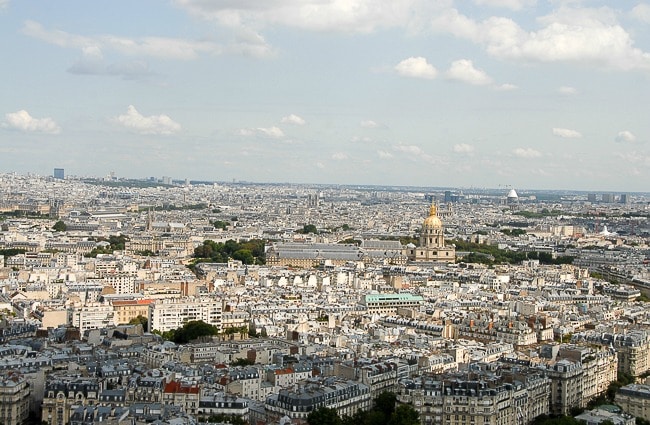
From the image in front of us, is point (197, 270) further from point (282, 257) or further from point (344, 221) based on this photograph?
point (344, 221)

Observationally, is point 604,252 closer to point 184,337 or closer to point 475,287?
point 475,287

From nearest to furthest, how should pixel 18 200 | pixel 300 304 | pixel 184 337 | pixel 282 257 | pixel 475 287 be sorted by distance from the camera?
pixel 184 337 < pixel 300 304 < pixel 475 287 < pixel 282 257 < pixel 18 200

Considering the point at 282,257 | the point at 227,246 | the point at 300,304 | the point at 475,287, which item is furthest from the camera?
the point at 227,246

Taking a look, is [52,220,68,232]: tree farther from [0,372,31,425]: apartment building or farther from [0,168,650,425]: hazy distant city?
[0,372,31,425]: apartment building

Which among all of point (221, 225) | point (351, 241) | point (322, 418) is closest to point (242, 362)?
point (322, 418)

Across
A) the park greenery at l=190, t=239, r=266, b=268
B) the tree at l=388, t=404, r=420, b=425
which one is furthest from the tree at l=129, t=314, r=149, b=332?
the park greenery at l=190, t=239, r=266, b=268

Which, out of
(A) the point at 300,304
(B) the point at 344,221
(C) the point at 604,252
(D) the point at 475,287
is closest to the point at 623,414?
(A) the point at 300,304

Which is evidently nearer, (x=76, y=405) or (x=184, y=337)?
(x=76, y=405)
